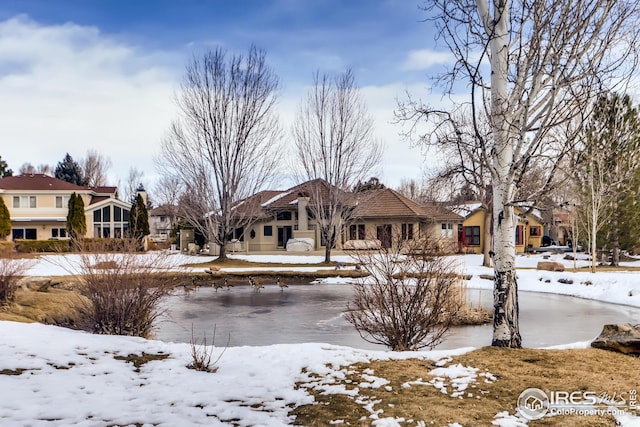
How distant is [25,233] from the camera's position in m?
42.3

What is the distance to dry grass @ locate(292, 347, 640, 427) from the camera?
15.3 feet

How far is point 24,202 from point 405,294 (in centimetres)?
4420

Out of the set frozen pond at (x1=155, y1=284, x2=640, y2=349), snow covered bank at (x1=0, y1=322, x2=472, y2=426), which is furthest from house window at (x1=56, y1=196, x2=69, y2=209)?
snow covered bank at (x1=0, y1=322, x2=472, y2=426)

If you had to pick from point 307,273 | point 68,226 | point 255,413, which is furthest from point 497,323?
point 68,226

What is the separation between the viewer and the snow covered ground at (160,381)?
15.4ft

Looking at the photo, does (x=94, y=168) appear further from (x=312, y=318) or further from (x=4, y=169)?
(x=312, y=318)

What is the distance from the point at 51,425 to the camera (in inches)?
174

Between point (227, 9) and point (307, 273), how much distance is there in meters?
14.9

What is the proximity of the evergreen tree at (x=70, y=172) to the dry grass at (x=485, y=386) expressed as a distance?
62.2 m

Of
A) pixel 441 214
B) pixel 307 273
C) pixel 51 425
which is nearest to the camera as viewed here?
pixel 51 425

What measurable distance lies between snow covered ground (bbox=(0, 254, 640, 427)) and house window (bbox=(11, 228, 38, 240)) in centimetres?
3891

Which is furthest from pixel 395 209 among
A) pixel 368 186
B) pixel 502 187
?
pixel 502 187

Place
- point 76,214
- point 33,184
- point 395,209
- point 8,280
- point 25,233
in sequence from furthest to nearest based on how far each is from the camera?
point 33,184 < point 25,233 < point 76,214 < point 395,209 < point 8,280

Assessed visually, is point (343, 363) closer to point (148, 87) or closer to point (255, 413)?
point (255, 413)
